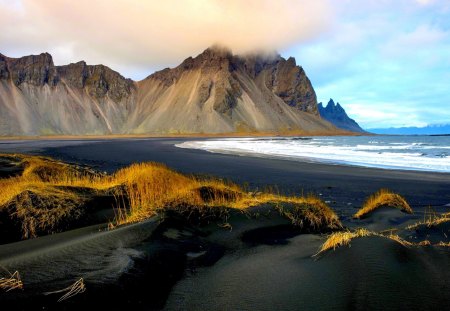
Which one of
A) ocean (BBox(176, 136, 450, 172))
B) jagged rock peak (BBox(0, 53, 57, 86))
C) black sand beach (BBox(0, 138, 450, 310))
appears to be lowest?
ocean (BBox(176, 136, 450, 172))

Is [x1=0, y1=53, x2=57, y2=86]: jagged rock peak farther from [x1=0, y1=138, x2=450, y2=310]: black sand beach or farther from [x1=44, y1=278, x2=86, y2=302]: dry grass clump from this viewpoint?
[x1=44, y1=278, x2=86, y2=302]: dry grass clump

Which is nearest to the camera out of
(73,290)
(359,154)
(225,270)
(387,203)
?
(73,290)

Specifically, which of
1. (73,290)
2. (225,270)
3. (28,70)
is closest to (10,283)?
(73,290)

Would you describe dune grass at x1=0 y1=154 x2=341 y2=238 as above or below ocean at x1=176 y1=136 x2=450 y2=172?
above

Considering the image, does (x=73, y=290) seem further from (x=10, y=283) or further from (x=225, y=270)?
(x=225, y=270)

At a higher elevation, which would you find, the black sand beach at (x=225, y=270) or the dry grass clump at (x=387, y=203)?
the black sand beach at (x=225, y=270)

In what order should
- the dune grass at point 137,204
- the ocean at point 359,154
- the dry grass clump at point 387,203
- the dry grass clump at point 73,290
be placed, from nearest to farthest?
the dry grass clump at point 73,290 → the dune grass at point 137,204 → the dry grass clump at point 387,203 → the ocean at point 359,154

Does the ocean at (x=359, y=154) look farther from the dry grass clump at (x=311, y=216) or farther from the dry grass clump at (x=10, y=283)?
the dry grass clump at (x=10, y=283)

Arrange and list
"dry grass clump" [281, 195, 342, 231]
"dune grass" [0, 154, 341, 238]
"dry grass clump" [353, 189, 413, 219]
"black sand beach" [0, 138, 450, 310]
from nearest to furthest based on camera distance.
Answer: "black sand beach" [0, 138, 450, 310] → "dune grass" [0, 154, 341, 238] → "dry grass clump" [281, 195, 342, 231] → "dry grass clump" [353, 189, 413, 219]

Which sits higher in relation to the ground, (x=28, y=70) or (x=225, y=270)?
(x=28, y=70)

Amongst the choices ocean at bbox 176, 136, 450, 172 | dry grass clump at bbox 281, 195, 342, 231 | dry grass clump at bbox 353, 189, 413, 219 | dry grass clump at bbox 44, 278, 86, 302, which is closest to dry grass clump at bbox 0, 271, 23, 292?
dry grass clump at bbox 44, 278, 86, 302

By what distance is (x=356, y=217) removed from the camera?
11.0 m

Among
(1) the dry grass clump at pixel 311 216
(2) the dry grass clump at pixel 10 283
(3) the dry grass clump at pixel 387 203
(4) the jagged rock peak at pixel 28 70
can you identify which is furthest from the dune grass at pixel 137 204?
(4) the jagged rock peak at pixel 28 70

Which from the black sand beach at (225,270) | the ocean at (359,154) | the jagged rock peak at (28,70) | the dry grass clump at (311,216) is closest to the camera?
the black sand beach at (225,270)
